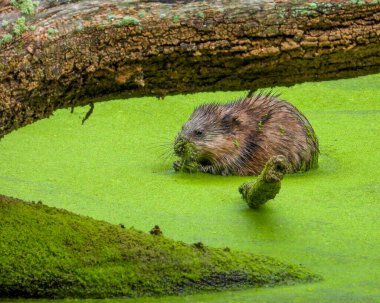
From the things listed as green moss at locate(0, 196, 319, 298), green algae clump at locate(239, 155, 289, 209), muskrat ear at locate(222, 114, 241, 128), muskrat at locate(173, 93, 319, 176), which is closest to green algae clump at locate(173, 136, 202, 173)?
muskrat at locate(173, 93, 319, 176)

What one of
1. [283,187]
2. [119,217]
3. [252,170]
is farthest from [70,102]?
[252,170]

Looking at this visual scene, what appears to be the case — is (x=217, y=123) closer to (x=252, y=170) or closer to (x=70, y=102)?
(x=252, y=170)

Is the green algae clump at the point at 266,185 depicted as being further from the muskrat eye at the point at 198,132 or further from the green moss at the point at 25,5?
the green moss at the point at 25,5

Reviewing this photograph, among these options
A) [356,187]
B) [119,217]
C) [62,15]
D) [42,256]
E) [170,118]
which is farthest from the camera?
[170,118]

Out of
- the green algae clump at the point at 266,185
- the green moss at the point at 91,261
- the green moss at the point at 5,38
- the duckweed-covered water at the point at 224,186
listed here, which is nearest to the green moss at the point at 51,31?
the green moss at the point at 5,38

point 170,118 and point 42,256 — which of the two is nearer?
point 42,256

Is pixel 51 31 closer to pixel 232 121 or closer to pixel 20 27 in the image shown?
pixel 20 27

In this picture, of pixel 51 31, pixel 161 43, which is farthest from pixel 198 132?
pixel 51 31

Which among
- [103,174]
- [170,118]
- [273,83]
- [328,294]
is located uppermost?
[273,83]
